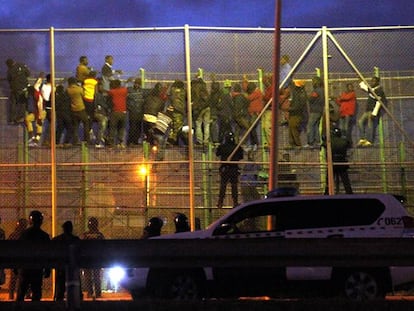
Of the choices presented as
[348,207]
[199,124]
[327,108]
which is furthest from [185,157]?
[348,207]

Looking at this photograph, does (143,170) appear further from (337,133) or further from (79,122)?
(337,133)

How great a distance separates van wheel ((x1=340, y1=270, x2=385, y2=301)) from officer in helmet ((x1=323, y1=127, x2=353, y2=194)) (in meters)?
7.22

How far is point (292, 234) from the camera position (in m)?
13.6

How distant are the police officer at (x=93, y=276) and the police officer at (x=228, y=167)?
11.4ft

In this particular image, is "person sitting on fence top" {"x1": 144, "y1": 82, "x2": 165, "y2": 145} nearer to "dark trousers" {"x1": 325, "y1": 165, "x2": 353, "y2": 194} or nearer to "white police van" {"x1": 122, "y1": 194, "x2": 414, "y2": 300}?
"dark trousers" {"x1": 325, "y1": 165, "x2": 353, "y2": 194}

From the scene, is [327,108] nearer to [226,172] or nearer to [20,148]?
[226,172]

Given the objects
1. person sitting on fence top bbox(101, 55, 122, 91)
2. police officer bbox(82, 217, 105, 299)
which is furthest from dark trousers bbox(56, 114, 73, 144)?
police officer bbox(82, 217, 105, 299)

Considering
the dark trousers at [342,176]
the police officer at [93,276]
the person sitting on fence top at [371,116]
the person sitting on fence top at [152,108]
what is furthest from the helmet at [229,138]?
the police officer at [93,276]

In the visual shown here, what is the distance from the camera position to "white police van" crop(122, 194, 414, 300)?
41.1ft

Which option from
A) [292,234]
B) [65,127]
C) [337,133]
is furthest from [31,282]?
[337,133]

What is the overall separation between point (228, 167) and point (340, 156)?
2.77 meters

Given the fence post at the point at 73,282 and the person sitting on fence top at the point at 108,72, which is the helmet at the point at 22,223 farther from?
the fence post at the point at 73,282

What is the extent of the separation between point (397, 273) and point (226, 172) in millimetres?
7643

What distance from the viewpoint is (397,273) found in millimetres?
12539
